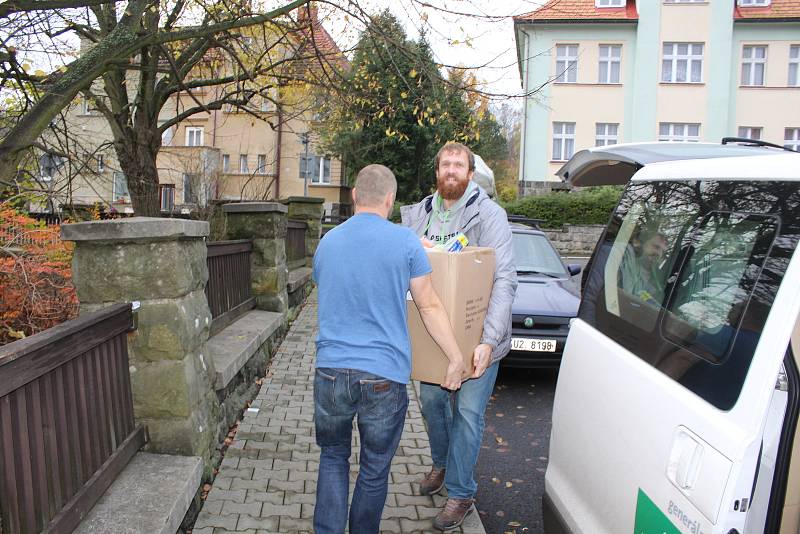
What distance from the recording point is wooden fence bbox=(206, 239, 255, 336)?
565cm

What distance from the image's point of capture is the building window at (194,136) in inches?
1363

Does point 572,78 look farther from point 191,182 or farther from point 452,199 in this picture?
point 452,199

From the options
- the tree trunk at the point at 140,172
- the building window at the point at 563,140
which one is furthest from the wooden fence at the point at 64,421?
the building window at the point at 563,140

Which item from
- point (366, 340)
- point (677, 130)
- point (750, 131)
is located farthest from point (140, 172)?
point (750, 131)

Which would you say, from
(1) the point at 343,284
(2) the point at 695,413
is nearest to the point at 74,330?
(1) the point at 343,284

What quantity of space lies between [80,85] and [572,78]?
2511 cm

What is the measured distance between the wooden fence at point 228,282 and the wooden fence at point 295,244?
Answer: 3.26 m

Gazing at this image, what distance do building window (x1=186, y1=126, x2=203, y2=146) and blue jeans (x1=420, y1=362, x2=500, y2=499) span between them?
33.7 m

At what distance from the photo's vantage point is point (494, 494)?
4.32 metres

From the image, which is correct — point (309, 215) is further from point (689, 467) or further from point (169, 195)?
point (689, 467)

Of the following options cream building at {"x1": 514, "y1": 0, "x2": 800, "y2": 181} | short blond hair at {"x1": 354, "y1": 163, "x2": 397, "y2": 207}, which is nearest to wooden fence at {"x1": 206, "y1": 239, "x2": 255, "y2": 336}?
short blond hair at {"x1": 354, "y1": 163, "x2": 397, "y2": 207}

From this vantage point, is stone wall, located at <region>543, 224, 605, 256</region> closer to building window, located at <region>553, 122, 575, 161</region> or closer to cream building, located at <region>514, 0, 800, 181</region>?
cream building, located at <region>514, 0, 800, 181</region>

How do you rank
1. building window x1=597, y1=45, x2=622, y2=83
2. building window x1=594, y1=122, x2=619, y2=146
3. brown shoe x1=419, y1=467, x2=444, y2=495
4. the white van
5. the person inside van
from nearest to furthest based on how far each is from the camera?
the white van < the person inside van < brown shoe x1=419, y1=467, x2=444, y2=495 < building window x1=597, y1=45, x2=622, y2=83 < building window x1=594, y1=122, x2=619, y2=146

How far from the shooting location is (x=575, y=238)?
23.1 m
